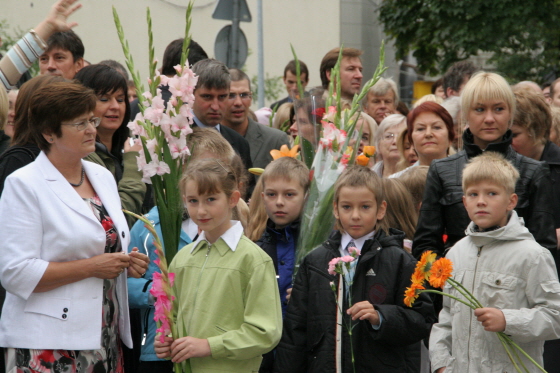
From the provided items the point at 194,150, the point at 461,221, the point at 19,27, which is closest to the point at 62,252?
the point at 194,150

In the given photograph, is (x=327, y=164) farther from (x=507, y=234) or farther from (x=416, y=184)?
(x=416, y=184)

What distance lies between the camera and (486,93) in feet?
15.9

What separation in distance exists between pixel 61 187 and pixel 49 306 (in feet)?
1.82

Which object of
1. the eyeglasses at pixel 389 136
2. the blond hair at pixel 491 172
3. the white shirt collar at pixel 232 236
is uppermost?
the blond hair at pixel 491 172

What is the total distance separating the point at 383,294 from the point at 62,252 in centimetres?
160

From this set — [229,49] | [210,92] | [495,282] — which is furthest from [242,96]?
[495,282]

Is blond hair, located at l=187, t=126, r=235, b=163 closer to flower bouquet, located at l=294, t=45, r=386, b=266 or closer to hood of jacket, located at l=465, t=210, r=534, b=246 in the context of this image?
flower bouquet, located at l=294, t=45, r=386, b=266

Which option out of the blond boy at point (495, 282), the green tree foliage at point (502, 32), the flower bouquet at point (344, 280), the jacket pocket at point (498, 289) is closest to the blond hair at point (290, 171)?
the flower bouquet at point (344, 280)

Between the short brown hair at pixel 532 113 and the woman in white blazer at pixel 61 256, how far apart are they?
2.73m

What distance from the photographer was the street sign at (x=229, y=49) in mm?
9188

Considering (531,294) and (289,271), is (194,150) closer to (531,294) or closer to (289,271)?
(289,271)

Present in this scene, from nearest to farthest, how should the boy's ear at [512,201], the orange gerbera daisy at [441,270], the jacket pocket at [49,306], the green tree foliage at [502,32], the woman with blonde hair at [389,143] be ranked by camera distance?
the orange gerbera daisy at [441,270] → the jacket pocket at [49,306] → the boy's ear at [512,201] → the woman with blonde hair at [389,143] → the green tree foliage at [502,32]

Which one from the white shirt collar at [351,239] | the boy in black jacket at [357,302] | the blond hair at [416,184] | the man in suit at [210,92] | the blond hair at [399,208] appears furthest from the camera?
the man in suit at [210,92]

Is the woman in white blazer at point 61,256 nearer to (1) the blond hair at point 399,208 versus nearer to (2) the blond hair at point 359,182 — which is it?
(2) the blond hair at point 359,182
